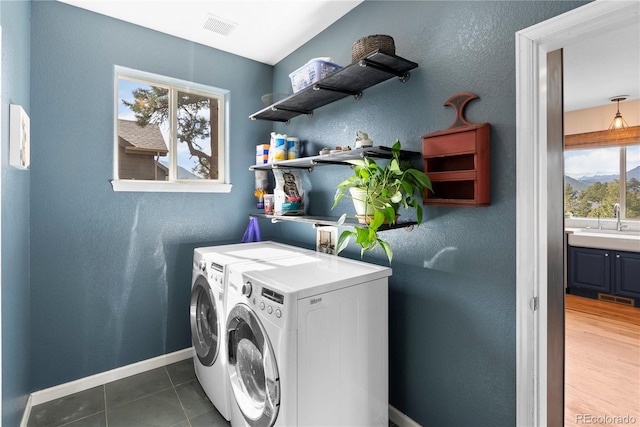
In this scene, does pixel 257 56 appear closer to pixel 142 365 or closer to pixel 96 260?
pixel 96 260

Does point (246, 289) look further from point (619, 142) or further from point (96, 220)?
point (619, 142)

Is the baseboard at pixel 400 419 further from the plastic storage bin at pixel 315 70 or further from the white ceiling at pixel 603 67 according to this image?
the white ceiling at pixel 603 67

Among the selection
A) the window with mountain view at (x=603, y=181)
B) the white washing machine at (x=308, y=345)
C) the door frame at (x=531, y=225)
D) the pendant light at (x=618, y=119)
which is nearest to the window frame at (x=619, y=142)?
the window with mountain view at (x=603, y=181)

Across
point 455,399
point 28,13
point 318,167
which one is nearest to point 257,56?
point 318,167

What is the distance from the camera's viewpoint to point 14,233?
5.13 ft

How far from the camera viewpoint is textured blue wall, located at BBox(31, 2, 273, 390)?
2.03 meters

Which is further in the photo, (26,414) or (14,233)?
(26,414)

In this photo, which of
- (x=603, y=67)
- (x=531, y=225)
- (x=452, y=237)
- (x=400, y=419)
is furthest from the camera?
(x=603, y=67)

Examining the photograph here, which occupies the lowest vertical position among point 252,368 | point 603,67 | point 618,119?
point 252,368

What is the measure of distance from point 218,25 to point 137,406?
2.58 metres

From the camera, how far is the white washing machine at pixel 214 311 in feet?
6.04

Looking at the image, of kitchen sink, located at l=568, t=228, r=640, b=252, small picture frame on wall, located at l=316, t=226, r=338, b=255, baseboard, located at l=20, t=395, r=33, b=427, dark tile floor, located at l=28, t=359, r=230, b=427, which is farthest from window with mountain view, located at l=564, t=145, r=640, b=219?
baseboard, located at l=20, t=395, r=33, b=427

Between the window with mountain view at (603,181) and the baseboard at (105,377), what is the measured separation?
16.5ft

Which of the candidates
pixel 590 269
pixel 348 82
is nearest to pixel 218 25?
pixel 348 82
